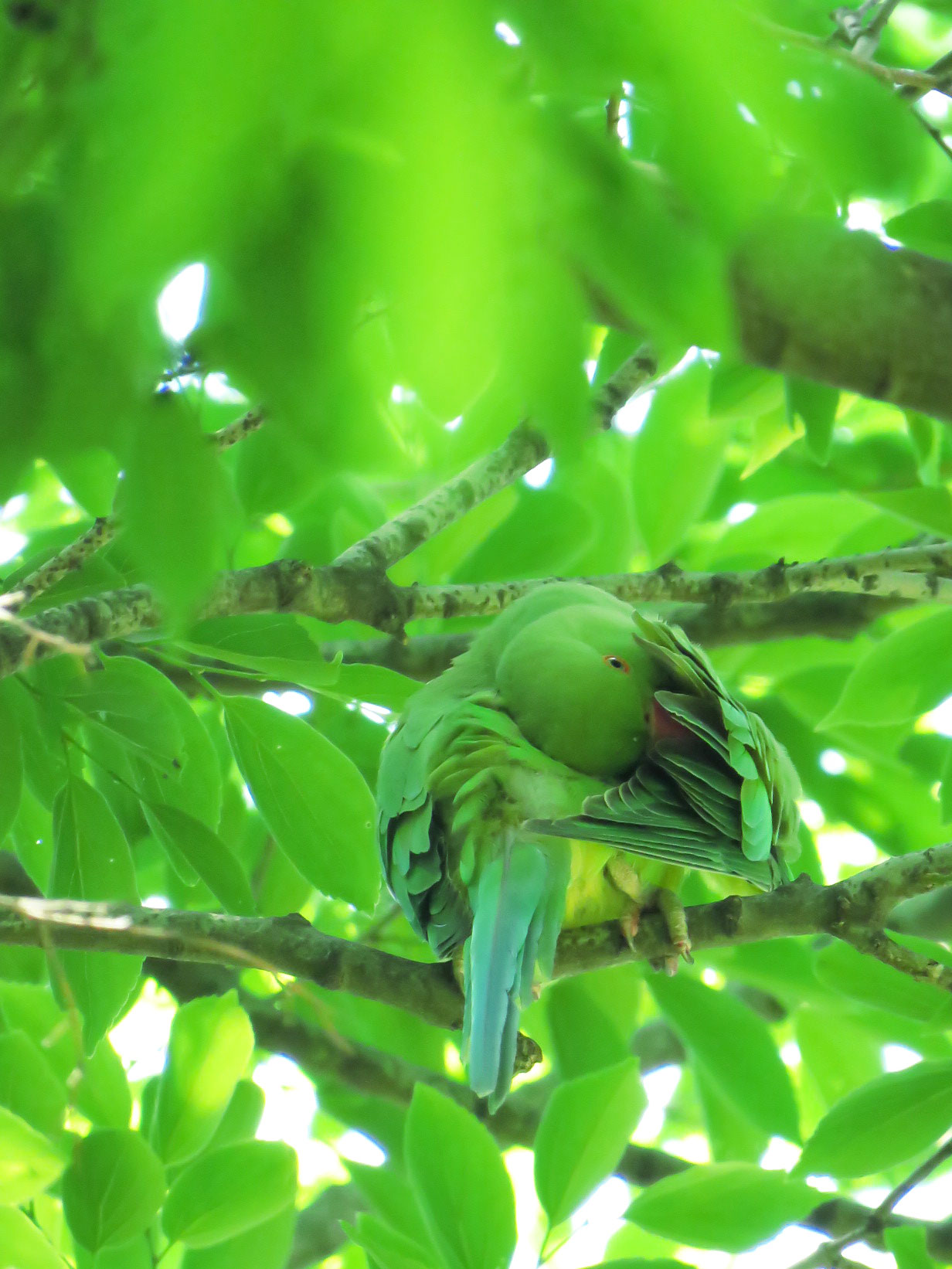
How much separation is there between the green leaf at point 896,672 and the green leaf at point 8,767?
137cm

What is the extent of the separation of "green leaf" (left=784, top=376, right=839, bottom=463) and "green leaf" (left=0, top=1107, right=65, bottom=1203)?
147 centimetres

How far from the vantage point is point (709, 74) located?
0.50 meters

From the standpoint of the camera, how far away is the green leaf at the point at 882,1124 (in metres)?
1.61

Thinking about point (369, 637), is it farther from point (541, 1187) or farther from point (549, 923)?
point (541, 1187)

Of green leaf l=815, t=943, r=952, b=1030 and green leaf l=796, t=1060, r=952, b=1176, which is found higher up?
green leaf l=815, t=943, r=952, b=1030

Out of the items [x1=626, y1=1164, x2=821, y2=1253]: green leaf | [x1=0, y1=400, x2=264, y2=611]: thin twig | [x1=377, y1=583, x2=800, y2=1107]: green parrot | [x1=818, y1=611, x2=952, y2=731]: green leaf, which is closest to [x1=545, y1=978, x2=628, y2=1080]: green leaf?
[x1=377, y1=583, x2=800, y2=1107]: green parrot

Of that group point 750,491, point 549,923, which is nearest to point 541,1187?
point 549,923

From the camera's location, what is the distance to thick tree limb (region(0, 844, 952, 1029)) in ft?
4.88

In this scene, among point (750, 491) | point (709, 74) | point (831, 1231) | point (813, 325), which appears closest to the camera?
point (709, 74)

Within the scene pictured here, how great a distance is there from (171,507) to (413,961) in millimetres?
1071

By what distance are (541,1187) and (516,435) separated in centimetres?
128

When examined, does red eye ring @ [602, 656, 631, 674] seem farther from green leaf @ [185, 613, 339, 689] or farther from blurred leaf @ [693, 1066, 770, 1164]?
blurred leaf @ [693, 1066, 770, 1164]

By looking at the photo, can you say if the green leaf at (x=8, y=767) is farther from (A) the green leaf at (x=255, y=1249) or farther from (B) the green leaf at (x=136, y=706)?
(A) the green leaf at (x=255, y=1249)

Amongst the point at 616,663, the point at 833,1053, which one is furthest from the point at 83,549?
the point at 833,1053
